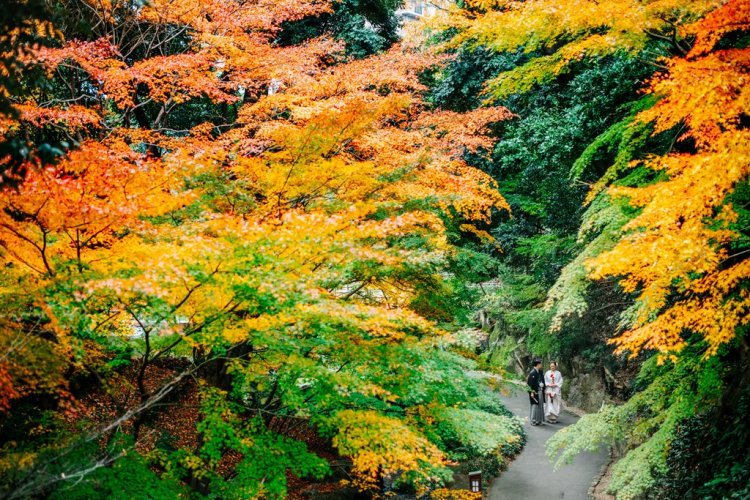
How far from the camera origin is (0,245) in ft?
18.0

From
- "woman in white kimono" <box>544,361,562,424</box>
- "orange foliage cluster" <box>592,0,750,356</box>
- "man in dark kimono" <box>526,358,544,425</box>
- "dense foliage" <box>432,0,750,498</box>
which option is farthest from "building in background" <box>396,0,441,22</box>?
"woman in white kimono" <box>544,361,562,424</box>

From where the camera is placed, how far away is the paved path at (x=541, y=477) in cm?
1037

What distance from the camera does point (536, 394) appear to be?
1427cm

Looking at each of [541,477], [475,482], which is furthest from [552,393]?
[475,482]

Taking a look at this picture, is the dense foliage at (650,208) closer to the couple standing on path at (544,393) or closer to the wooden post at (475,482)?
the wooden post at (475,482)

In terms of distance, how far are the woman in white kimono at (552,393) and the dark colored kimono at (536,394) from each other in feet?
0.93

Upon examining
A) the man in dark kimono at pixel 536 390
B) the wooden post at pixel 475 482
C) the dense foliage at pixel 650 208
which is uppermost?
the dense foliage at pixel 650 208

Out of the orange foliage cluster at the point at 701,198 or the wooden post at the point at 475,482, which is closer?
the orange foliage cluster at the point at 701,198

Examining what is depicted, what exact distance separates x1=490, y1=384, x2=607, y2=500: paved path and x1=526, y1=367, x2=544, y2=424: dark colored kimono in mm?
739

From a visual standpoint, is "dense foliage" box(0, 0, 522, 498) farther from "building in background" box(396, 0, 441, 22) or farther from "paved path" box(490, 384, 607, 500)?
"building in background" box(396, 0, 441, 22)

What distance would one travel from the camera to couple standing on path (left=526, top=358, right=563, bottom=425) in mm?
13961

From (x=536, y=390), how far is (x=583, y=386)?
274 centimetres

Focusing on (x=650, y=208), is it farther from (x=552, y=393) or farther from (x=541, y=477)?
(x=552, y=393)

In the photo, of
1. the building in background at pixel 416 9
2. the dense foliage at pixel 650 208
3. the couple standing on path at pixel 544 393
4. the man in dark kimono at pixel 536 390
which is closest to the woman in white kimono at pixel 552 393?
the couple standing on path at pixel 544 393
